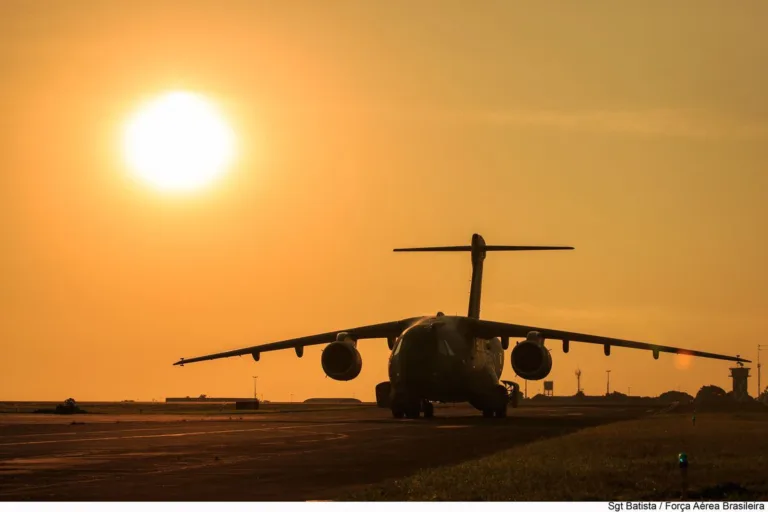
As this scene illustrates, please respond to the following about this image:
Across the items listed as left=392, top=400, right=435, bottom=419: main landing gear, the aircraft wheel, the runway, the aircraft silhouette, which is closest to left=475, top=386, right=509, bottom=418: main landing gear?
the aircraft silhouette

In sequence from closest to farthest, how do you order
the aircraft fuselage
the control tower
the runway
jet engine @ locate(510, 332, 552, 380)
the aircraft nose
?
the runway → the aircraft nose → the aircraft fuselage → jet engine @ locate(510, 332, 552, 380) → the control tower

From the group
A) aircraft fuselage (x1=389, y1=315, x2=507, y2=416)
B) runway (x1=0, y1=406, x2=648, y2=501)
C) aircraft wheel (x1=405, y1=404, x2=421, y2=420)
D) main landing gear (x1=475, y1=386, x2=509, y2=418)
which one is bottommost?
runway (x1=0, y1=406, x2=648, y2=501)

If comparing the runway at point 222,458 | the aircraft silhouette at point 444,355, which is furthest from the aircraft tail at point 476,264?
the runway at point 222,458

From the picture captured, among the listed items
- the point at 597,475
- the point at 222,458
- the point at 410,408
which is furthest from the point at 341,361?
the point at 597,475

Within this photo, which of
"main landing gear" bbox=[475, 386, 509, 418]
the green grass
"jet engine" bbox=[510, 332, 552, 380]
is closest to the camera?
the green grass

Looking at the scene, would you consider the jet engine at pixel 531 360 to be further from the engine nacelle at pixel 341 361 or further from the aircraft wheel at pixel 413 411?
the engine nacelle at pixel 341 361

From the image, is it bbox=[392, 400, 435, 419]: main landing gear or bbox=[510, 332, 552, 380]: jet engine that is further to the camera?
bbox=[392, 400, 435, 419]: main landing gear

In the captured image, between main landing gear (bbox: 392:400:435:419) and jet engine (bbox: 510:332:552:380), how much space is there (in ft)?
14.8

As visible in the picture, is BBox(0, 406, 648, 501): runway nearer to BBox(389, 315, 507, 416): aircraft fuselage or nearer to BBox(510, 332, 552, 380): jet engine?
BBox(389, 315, 507, 416): aircraft fuselage

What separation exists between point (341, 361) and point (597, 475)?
110 feet

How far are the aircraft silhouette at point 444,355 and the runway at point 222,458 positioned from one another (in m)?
7.83

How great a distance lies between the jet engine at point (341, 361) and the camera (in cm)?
5228

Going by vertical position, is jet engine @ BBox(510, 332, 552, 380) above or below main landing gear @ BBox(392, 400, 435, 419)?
above

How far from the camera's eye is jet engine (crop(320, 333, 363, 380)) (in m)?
52.3
